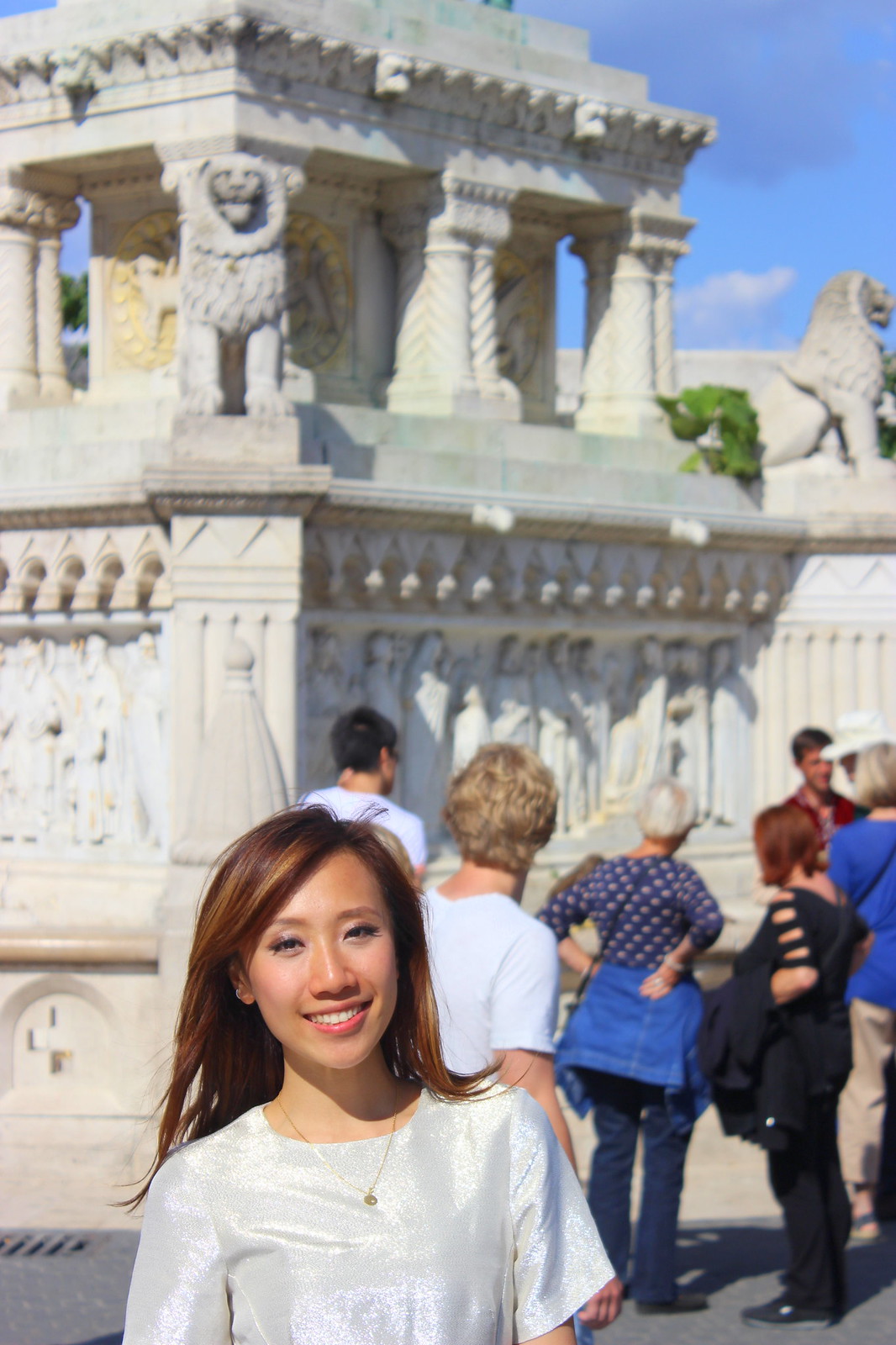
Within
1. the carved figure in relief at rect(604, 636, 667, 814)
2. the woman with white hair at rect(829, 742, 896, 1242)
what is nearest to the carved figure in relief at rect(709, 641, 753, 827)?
the carved figure in relief at rect(604, 636, 667, 814)

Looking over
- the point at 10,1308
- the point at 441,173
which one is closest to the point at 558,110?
the point at 441,173

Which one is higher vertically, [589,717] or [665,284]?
[665,284]

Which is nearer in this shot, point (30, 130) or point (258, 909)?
point (258, 909)

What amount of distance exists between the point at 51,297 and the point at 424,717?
3.45 meters

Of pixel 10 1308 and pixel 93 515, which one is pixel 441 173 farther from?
pixel 10 1308

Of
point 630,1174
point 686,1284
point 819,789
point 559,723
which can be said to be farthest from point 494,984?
point 559,723

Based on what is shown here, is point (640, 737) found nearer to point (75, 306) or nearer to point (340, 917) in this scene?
point (340, 917)

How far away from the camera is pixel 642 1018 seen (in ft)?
17.4

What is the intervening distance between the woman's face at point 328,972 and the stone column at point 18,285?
838cm

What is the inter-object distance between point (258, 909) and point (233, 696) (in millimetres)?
5100

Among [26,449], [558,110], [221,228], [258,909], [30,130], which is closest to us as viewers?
[258,909]

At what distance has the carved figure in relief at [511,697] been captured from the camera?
9.80 meters

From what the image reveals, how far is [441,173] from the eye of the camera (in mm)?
10367

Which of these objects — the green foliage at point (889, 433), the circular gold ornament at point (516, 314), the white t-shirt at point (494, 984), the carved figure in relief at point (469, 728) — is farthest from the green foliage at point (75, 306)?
the white t-shirt at point (494, 984)
